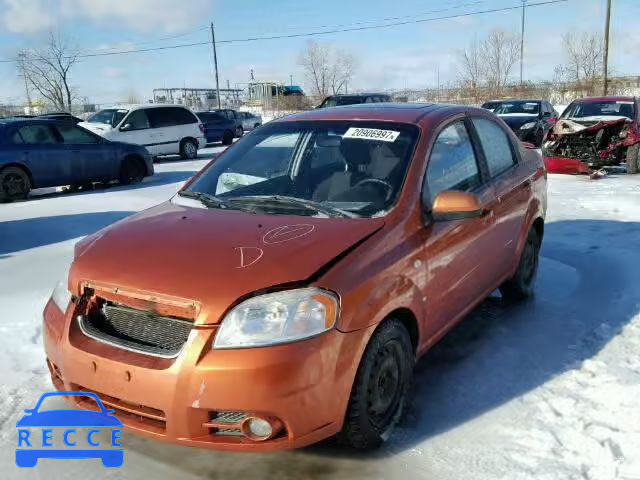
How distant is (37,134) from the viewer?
11.0 metres

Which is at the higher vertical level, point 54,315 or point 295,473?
point 54,315

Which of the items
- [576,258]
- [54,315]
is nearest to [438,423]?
[54,315]

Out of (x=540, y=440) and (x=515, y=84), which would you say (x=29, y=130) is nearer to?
(x=540, y=440)

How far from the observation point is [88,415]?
2943 mm

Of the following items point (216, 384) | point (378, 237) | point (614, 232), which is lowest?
point (614, 232)

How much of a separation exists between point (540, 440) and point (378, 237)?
4.24 ft

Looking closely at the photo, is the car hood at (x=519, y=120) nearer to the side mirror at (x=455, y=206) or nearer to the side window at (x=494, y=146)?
the side window at (x=494, y=146)

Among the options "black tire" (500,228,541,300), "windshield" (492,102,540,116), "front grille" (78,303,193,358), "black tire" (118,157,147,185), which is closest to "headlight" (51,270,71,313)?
"front grille" (78,303,193,358)

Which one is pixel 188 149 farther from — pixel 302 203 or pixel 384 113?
pixel 302 203

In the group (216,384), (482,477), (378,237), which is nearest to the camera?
(216,384)

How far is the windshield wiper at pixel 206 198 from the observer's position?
11.3 feet

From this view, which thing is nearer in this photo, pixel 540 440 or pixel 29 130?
pixel 540 440

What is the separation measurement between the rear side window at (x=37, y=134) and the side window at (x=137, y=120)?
4.78 metres

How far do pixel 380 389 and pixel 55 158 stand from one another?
32.7ft
